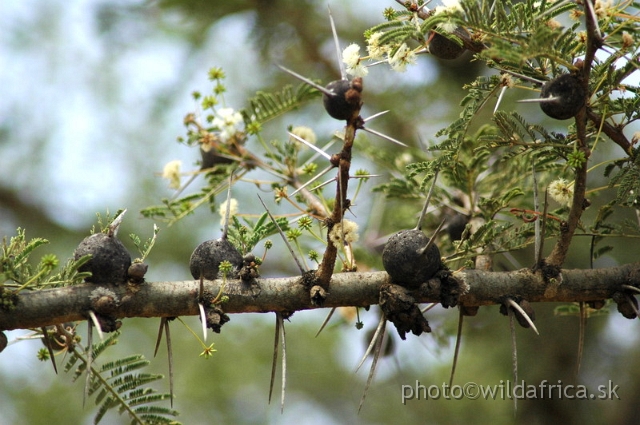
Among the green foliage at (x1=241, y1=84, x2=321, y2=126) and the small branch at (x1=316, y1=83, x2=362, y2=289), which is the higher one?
the green foliage at (x1=241, y1=84, x2=321, y2=126)

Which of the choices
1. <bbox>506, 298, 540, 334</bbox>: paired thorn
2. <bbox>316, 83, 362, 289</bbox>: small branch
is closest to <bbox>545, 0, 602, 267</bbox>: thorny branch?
<bbox>506, 298, 540, 334</bbox>: paired thorn

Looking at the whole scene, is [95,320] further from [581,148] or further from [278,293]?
[581,148]

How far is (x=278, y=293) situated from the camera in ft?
7.15

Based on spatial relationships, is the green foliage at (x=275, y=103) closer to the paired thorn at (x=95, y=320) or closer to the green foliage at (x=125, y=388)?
the green foliage at (x=125, y=388)

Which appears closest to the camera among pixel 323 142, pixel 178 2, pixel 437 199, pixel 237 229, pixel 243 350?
pixel 237 229

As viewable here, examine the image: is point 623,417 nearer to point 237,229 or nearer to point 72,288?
point 237,229

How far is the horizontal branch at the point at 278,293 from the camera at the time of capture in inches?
80.2

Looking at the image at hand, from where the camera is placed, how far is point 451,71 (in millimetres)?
4859

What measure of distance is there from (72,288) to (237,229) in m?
0.63

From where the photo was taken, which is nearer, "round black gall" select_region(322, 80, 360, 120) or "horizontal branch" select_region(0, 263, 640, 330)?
"round black gall" select_region(322, 80, 360, 120)

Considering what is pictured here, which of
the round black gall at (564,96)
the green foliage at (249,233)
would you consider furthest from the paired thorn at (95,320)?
the round black gall at (564,96)

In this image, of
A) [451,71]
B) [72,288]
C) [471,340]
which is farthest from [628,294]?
[451,71]

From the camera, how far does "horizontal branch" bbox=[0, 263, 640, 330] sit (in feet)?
6.68

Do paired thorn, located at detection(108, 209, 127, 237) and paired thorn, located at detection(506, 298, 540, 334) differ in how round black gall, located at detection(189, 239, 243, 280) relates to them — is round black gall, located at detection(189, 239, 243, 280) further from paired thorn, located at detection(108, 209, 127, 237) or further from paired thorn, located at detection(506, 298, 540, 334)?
paired thorn, located at detection(506, 298, 540, 334)
